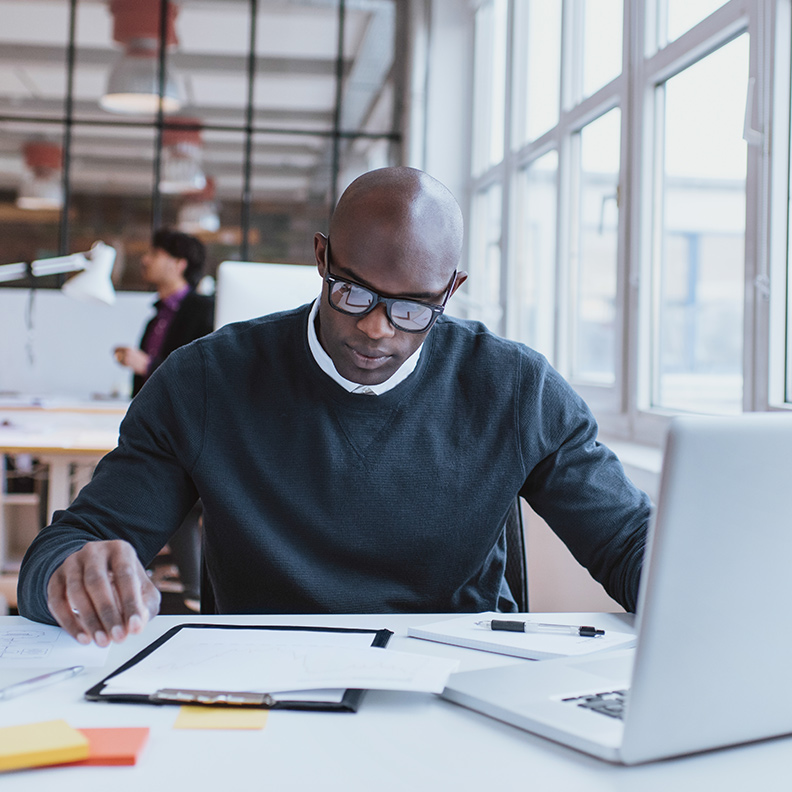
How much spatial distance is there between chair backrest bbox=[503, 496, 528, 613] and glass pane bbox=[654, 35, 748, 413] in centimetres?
100

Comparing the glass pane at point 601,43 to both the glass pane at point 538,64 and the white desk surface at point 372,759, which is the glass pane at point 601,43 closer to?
the glass pane at point 538,64

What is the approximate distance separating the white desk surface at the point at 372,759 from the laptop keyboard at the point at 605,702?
6 centimetres

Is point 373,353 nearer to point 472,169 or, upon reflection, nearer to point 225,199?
point 472,169

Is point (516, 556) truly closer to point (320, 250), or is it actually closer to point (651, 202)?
point (320, 250)

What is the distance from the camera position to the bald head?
3.80ft

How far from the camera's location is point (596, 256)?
3.46m

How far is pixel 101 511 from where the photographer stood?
1.15m

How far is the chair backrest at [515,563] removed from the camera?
138 centimetres

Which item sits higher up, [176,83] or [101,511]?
[176,83]

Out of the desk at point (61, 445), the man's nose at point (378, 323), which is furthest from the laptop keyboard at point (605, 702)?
the desk at point (61, 445)

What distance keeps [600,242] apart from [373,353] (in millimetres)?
2420

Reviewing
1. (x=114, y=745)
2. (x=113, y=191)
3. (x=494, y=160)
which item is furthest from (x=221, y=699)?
(x=113, y=191)

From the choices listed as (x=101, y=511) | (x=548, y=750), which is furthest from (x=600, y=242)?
(x=548, y=750)

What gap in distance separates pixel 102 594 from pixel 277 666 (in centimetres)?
19
